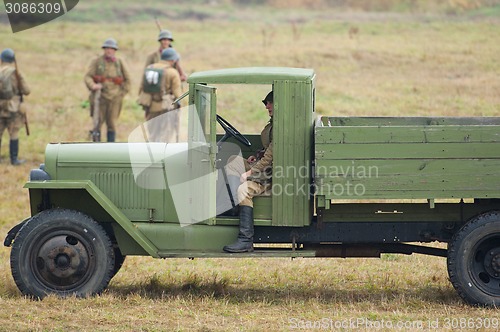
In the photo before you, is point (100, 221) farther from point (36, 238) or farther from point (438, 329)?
point (438, 329)

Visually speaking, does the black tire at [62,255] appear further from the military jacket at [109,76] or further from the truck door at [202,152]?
the military jacket at [109,76]

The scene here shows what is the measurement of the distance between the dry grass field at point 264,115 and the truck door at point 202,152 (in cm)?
79

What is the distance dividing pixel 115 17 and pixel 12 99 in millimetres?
19016

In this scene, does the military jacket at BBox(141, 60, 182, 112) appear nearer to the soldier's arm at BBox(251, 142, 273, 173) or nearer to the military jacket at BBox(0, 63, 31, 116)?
the military jacket at BBox(0, 63, 31, 116)

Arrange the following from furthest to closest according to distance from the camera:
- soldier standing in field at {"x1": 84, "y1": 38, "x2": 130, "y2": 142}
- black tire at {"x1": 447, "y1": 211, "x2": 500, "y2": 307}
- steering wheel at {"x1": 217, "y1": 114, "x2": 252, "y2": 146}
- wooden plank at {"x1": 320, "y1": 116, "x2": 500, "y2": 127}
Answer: soldier standing in field at {"x1": 84, "y1": 38, "x2": 130, "y2": 142}, wooden plank at {"x1": 320, "y1": 116, "x2": 500, "y2": 127}, steering wheel at {"x1": 217, "y1": 114, "x2": 252, "y2": 146}, black tire at {"x1": 447, "y1": 211, "x2": 500, "y2": 307}

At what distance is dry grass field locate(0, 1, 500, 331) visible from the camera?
7.69 m

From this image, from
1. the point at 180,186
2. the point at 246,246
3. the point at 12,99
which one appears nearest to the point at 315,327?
the point at 246,246

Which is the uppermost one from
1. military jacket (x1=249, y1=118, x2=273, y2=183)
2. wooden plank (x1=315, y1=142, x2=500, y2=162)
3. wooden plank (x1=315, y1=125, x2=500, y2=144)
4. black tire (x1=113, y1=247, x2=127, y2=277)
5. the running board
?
wooden plank (x1=315, y1=125, x2=500, y2=144)

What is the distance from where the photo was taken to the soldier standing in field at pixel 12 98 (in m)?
16.4

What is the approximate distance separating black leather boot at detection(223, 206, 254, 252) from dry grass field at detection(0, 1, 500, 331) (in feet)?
1.58

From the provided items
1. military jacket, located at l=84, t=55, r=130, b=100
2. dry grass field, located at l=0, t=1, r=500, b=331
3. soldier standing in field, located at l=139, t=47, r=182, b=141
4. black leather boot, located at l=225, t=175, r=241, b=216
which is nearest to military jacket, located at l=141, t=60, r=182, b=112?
soldier standing in field, located at l=139, t=47, r=182, b=141

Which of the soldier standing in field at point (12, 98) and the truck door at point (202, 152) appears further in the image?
the soldier standing in field at point (12, 98)

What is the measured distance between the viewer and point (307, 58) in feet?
76.9

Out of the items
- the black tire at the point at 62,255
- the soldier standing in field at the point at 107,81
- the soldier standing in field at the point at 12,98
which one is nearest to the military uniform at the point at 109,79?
the soldier standing in field at the point at 107,81
